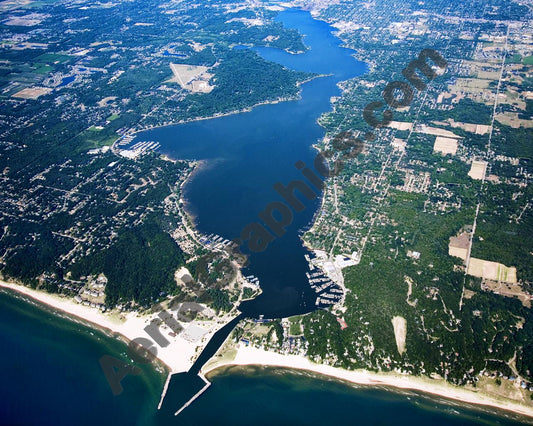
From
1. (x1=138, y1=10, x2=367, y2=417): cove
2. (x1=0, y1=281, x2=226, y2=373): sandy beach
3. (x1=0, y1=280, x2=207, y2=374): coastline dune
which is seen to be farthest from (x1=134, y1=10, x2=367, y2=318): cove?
(x1=0, y1=280, x2=207, y2=374): coastline dune

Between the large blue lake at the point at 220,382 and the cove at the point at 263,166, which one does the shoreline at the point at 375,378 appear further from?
the cove at the point at 263,166

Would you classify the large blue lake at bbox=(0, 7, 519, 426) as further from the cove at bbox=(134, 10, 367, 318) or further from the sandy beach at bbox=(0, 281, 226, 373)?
the sandy beach at bbox=(0, 281, 226, 373)

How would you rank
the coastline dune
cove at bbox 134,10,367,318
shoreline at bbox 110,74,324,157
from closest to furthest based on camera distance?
the coastline dune < cove at bbox 134,10,367,318 < shoreline at bbox 110,74,324,157

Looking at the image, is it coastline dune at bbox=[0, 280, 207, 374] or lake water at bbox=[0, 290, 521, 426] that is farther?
coastline dune at bbox=[0, 280, 207, 374]

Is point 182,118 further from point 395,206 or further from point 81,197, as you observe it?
point 395,206

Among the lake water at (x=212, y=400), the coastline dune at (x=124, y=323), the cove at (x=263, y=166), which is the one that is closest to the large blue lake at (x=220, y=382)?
the lake water at (x=212, y=400)

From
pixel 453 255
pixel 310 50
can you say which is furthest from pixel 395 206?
pixel 310 50

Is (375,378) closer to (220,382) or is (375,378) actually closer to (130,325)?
(220,382)
